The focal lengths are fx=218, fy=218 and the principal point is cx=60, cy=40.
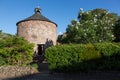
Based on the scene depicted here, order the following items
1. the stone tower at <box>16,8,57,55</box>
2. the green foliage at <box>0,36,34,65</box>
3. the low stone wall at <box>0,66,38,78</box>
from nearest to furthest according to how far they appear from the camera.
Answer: the low stone wall at <box>0,66,38,78</box> → the green foliage at <box>0,36,34,65</box> → the stone tower at <box>16,8,57,55</box>

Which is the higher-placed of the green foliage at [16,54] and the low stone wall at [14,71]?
the green foliage at [16,54]

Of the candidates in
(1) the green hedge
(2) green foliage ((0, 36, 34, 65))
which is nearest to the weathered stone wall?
(2) green foliage ((0, 36, 34, 65))

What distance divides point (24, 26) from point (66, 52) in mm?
13446

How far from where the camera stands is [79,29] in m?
27.2

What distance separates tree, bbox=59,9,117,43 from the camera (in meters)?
26.9

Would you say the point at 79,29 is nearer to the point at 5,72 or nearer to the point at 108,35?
the point at 108,35

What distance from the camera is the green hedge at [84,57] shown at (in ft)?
65.6

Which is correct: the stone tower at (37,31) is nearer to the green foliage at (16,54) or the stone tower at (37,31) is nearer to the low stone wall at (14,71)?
the green foliage at (16,54)

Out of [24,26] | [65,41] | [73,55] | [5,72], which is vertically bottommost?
[5,72]

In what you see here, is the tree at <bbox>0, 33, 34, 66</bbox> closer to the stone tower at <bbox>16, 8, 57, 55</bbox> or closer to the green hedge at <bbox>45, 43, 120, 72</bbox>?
the green hedge at <bbox>45, 43, 120, 72</bbox>

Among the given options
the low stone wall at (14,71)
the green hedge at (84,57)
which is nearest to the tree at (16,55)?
the low stone wall at (14,71)

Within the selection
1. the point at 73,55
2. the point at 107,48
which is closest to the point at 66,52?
the point at 73,55

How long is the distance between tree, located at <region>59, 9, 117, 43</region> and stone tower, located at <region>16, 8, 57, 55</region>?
417 centimetres

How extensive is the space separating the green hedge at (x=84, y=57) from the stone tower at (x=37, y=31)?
1130 centimetres
